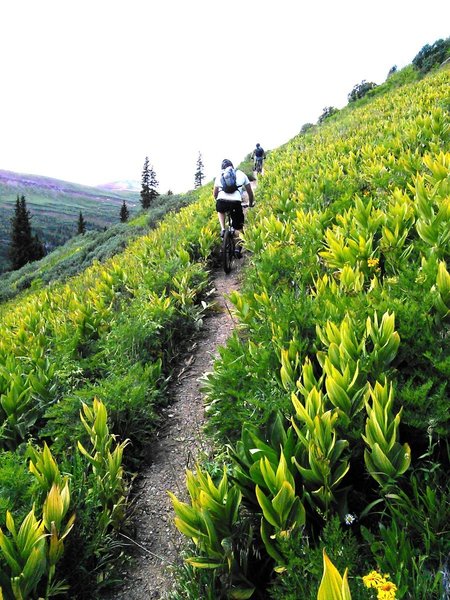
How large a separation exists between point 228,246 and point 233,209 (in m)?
0.77

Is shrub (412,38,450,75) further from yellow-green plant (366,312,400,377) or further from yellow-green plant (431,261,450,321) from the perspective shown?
yellow-green plant (366,312,400,377)

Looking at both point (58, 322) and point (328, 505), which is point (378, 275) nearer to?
point (328, 505)

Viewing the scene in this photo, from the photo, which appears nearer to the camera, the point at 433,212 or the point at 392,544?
the point at 392,544

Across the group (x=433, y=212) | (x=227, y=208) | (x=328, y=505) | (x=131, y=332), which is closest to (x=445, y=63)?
(x=227, y=208)

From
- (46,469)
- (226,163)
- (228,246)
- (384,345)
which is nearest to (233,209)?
(228,246)

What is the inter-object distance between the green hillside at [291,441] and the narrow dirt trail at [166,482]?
5.4 inches

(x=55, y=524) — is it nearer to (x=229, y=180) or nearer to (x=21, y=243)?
(x=229, y=180)

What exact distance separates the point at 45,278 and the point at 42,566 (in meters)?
20.7

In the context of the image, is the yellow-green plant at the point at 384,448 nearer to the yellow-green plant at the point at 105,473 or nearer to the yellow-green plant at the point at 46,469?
the yellow-green plant at the point at 105,473

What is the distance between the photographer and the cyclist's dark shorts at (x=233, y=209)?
769 cm

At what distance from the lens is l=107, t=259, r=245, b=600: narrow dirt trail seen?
245 cm

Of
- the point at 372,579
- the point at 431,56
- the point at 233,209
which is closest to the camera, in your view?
the point at 372,579

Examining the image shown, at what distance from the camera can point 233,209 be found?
25.6 feet

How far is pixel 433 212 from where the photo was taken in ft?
12.1
